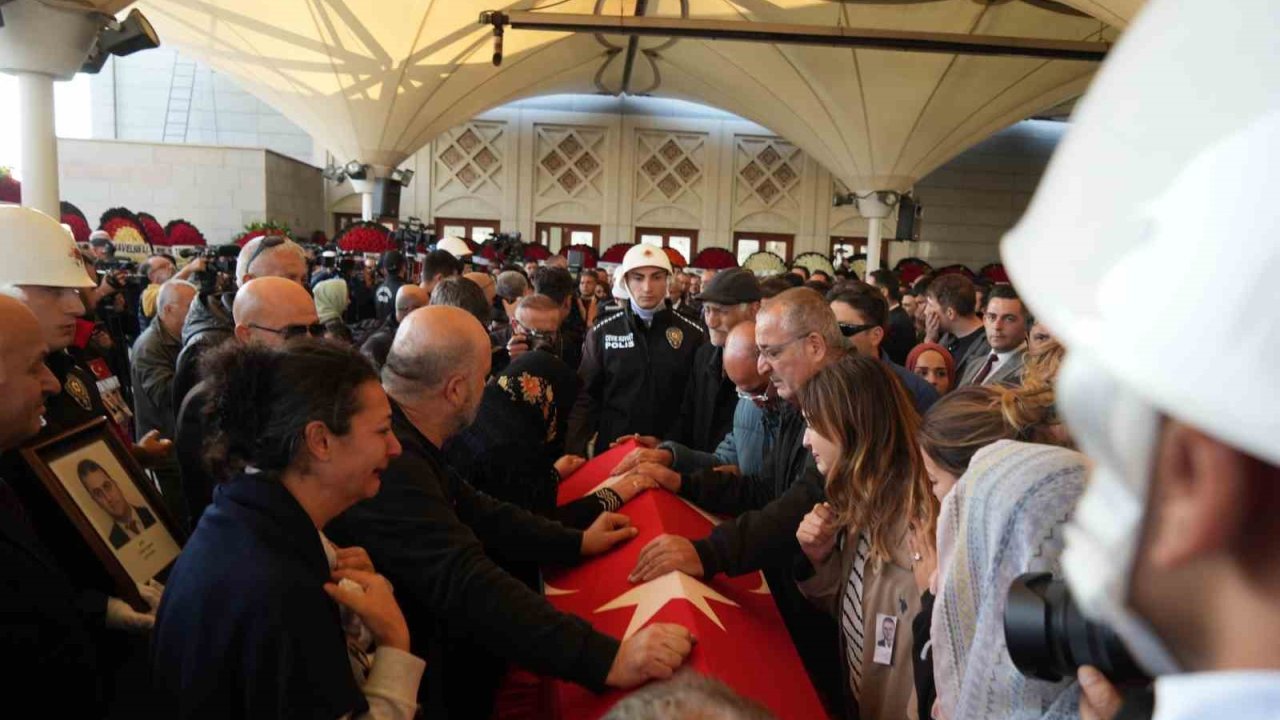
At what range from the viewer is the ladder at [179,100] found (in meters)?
23.4

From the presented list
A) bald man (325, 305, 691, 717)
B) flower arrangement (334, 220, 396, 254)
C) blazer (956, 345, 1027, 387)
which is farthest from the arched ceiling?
bald man (325, 305, 691, 717)

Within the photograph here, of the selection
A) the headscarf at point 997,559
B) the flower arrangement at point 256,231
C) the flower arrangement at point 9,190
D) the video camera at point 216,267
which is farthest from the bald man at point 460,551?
the flower arrangement at point 9,190

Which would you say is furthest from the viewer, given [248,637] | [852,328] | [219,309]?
[852,328]

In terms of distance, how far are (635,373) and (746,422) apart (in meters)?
1.61

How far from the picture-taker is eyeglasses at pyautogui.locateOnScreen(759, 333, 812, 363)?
3067mm

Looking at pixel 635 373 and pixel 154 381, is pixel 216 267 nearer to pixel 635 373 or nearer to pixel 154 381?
pixel 154 381

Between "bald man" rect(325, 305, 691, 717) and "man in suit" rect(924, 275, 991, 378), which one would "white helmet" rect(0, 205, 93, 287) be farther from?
"man in suit" rect(924, 275, 991, 378)

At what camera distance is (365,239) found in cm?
1014

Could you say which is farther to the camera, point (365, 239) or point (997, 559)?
point (365, 239)

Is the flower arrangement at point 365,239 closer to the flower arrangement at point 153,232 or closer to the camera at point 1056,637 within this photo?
the flower arrangement at point 153,232

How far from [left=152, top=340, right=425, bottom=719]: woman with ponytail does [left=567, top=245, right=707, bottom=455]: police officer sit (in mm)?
3407

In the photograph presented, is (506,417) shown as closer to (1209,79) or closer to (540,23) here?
(1209,79)

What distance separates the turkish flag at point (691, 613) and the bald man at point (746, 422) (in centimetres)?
57

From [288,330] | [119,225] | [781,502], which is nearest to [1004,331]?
[781,502]
